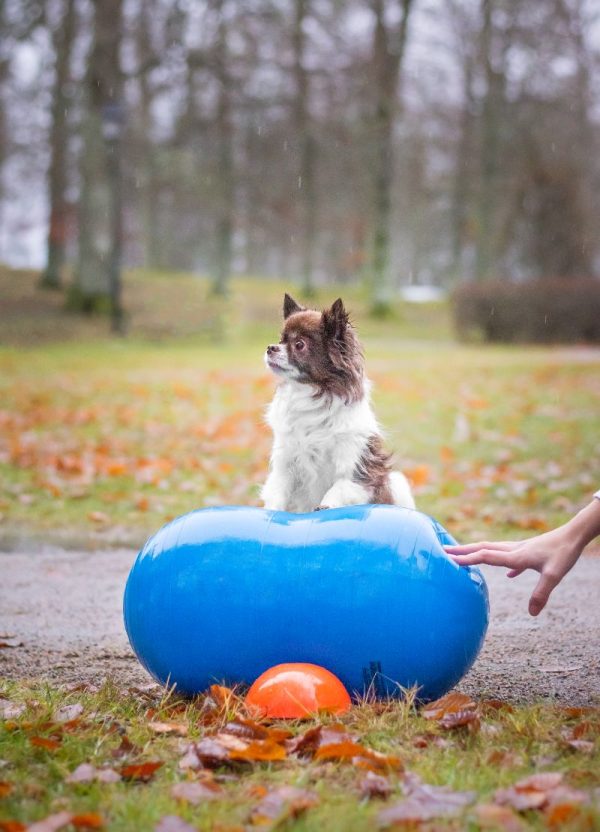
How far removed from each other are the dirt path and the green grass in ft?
1.97

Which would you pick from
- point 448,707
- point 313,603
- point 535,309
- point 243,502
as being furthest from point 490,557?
point 535,309

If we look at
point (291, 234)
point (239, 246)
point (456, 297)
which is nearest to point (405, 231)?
point (239, 246)

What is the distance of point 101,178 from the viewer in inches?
1086

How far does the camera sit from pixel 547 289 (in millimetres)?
24312

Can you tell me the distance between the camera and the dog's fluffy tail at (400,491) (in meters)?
5.16

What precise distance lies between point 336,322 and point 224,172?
2974 cm

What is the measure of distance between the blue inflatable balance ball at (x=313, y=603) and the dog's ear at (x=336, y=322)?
1.13m

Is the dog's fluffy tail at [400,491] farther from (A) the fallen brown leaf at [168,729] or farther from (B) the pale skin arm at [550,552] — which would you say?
(A) the fallen brown leaf at [168,729]

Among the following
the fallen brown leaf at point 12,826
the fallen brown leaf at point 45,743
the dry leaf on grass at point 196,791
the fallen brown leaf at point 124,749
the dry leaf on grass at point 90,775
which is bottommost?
the fallen brown leaf at point 124,749

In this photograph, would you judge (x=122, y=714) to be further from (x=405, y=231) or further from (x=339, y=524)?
(x=405, y=231)

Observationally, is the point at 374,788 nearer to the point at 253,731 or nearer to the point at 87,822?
the point at 253,731

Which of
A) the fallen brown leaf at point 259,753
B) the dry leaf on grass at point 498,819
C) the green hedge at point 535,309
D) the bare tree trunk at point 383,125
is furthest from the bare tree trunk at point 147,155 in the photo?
the dry leaf on grass at point 498,819

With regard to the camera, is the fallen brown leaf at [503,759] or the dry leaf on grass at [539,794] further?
the fallen brown leaf at [503,759]

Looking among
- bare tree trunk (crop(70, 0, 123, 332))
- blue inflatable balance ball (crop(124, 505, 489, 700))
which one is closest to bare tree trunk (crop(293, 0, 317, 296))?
bare tree trunk (crop(70, 0, 123, 332))
